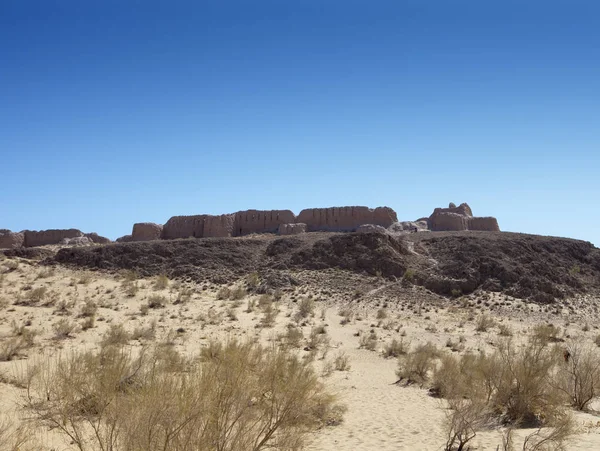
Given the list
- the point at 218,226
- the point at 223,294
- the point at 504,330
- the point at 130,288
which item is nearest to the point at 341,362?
the point at 504,330

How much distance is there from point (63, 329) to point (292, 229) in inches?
983

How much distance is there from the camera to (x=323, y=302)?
27500 mm

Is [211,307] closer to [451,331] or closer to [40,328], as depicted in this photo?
[40,328]

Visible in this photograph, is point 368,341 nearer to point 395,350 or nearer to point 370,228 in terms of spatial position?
point 395,350

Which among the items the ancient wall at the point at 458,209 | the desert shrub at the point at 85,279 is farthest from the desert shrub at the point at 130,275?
the ancient wall at the point at 458,209

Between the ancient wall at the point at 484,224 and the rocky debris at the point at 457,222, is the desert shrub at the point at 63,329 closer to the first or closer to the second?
the rocky debris at the point at 457,222

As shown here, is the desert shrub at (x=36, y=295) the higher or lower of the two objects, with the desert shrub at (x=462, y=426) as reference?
higher

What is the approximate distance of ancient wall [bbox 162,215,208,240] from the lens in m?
42.8

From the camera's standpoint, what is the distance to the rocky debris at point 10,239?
41.3 m

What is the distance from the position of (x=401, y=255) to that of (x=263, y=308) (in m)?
12.7

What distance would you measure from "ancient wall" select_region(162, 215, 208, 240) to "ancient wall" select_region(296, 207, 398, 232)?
814cm

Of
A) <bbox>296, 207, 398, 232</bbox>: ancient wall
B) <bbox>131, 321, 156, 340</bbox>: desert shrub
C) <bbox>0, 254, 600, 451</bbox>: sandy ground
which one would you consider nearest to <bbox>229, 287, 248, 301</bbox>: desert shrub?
<bbox>0, 254, 600, 451</bbox>: sandy ground

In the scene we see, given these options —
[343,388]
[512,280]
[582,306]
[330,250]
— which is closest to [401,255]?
[330,250]

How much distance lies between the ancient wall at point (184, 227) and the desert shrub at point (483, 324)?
24654 mm
